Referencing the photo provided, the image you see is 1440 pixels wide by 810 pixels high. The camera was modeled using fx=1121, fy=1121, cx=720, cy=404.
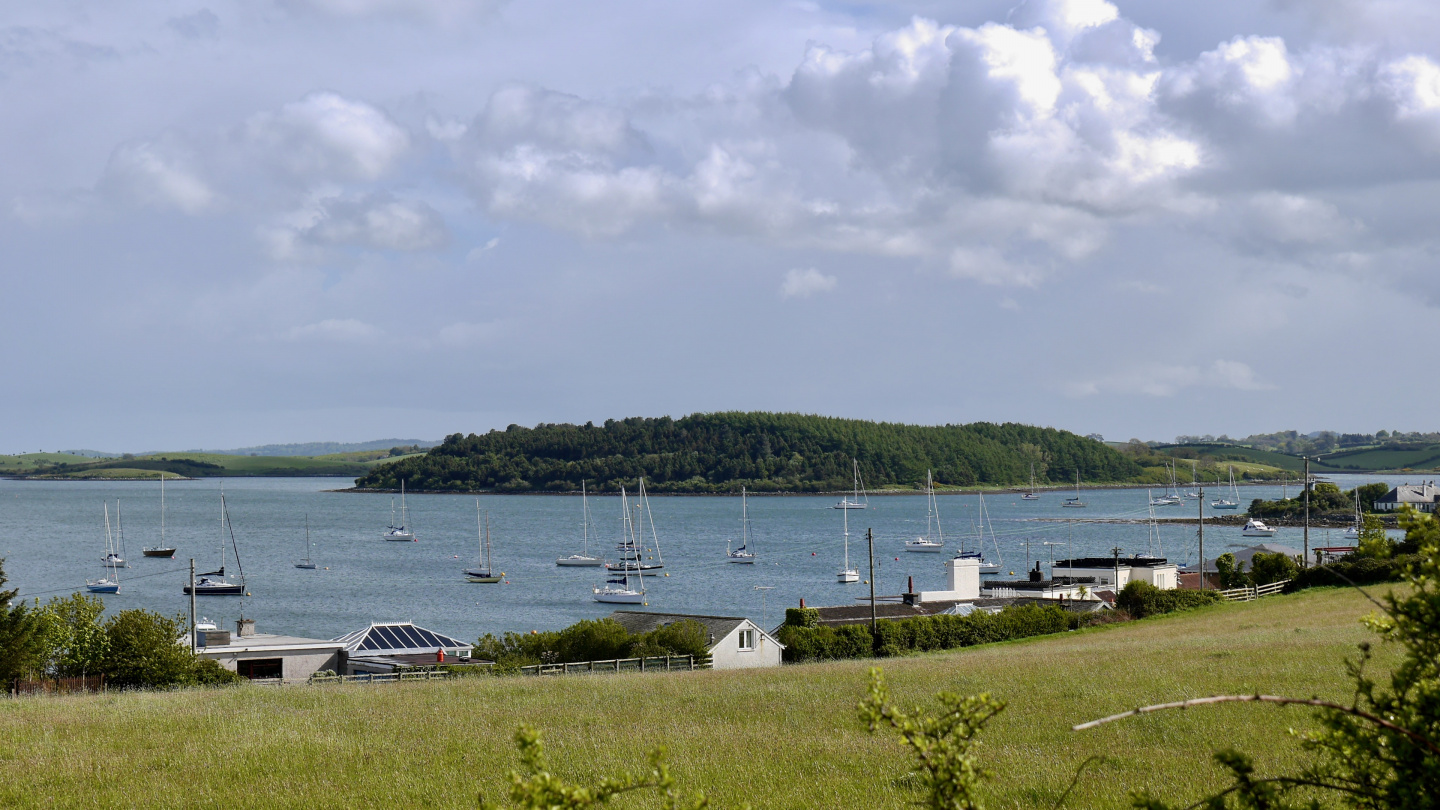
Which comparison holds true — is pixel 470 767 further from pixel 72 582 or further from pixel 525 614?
pixel 72 582

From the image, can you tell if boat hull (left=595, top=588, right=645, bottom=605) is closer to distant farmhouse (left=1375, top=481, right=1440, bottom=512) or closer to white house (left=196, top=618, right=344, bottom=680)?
white house (left=196, top=618, right=344, bottom=680)

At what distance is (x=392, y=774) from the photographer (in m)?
13.6

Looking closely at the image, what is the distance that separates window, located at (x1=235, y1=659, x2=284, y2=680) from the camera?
128ft

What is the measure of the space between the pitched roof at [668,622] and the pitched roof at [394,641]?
23.2 feet

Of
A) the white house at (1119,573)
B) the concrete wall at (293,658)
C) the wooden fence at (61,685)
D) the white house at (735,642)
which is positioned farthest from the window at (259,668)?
the white house at (1119,573)

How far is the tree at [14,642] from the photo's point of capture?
29.4 meters

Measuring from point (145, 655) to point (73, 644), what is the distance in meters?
3.54

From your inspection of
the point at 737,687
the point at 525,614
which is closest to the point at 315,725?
the point at 737,687

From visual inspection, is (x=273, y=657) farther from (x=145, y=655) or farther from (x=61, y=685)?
(x=61, y=685)

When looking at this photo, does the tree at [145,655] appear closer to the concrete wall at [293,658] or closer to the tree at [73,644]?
the tree at [73,644]

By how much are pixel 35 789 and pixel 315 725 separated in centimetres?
510

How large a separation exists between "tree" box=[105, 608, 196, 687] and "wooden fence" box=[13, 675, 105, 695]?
70 centimetres

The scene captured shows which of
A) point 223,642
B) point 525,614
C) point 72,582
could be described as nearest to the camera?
point 223,642

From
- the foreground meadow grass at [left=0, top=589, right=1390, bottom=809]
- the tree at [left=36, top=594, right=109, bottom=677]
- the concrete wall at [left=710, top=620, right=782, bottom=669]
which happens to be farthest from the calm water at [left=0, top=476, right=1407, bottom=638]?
the foreground meadow grass at [left=0, top=589, right=1390, bottom=809]
